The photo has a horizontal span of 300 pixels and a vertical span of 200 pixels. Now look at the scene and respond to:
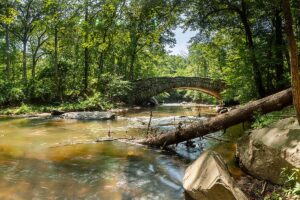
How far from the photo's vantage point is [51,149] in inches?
383

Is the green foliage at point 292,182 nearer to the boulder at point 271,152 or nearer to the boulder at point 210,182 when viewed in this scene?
the boulder at point 271,152

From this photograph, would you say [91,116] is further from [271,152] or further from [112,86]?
[271,152]

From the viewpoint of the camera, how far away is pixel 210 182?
4.86 meters

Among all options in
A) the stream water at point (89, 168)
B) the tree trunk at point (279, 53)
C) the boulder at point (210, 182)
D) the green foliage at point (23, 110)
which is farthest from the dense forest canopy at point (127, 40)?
the boulder at point (210, 182)

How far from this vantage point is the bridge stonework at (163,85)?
99.6ft

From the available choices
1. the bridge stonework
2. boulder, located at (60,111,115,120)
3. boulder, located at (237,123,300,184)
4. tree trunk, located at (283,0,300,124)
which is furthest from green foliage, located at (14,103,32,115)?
tree trunk, located at (283,0,300,124)

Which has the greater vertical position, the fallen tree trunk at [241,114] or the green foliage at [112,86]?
the green foliage at [112,86]

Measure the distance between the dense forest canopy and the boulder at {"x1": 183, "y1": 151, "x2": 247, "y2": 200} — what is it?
24.3ft

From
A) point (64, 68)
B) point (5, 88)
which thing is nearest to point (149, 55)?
point (64, 68)

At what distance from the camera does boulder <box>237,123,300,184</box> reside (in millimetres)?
5395

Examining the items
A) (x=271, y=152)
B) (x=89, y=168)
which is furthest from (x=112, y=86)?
(x=271, y=152)

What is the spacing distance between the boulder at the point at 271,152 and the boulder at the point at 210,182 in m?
1.04

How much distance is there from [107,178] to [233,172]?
9.05 feet

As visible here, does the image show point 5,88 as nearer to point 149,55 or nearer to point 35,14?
point 35,14
